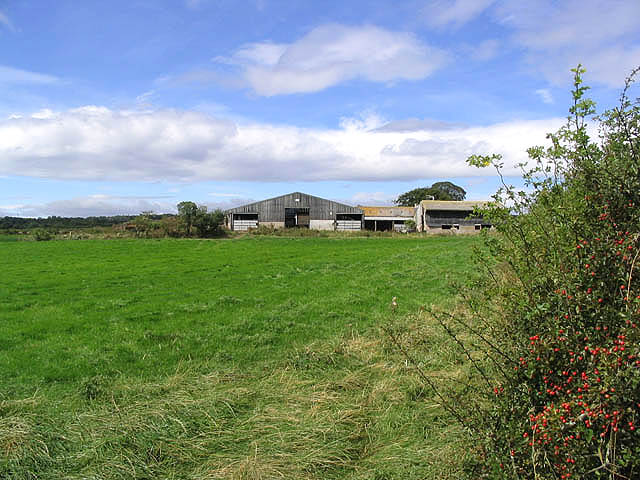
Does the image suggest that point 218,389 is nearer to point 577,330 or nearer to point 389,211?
point 577,330

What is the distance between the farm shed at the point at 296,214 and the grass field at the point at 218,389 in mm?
49982

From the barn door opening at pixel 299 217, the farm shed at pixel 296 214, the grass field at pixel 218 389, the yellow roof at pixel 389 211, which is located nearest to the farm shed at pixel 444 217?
the yellow roof at pixel 389 211

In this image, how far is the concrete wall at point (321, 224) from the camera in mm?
65438

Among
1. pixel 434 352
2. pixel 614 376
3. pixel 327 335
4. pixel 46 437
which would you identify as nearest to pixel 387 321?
pixel 327 335

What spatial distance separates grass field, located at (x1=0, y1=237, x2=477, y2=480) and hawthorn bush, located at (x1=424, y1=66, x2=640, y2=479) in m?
0.98

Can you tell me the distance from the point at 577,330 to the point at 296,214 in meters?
63.2

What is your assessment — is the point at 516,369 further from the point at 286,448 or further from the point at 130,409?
the point at 130,409

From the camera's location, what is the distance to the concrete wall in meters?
65.4

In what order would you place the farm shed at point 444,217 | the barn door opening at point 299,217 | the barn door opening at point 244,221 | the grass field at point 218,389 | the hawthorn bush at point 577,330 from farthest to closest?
the farm shed at point 444,217, the barn door opening at point 299,217, the barn door opening at point 244,221, the grass field at point 218,389, the hawthorn bush at point 577,330

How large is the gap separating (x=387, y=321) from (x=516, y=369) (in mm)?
6741

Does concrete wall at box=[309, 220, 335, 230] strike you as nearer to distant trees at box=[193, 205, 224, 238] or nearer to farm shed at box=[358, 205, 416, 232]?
farm shed at box=[358, 205, 416, 232]

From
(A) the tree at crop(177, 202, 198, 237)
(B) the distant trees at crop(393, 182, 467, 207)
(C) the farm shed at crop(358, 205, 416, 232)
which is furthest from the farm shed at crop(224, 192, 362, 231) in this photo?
(B) the distant trees at crop(393, 182, 467, 207)

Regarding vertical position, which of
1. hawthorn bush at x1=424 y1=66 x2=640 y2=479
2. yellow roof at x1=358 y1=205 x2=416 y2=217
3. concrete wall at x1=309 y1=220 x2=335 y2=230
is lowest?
hawthorn bush at x1=424 y1=66 x2=640 y2=479

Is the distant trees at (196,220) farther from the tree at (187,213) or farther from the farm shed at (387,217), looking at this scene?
the farm shed at (387,217)
